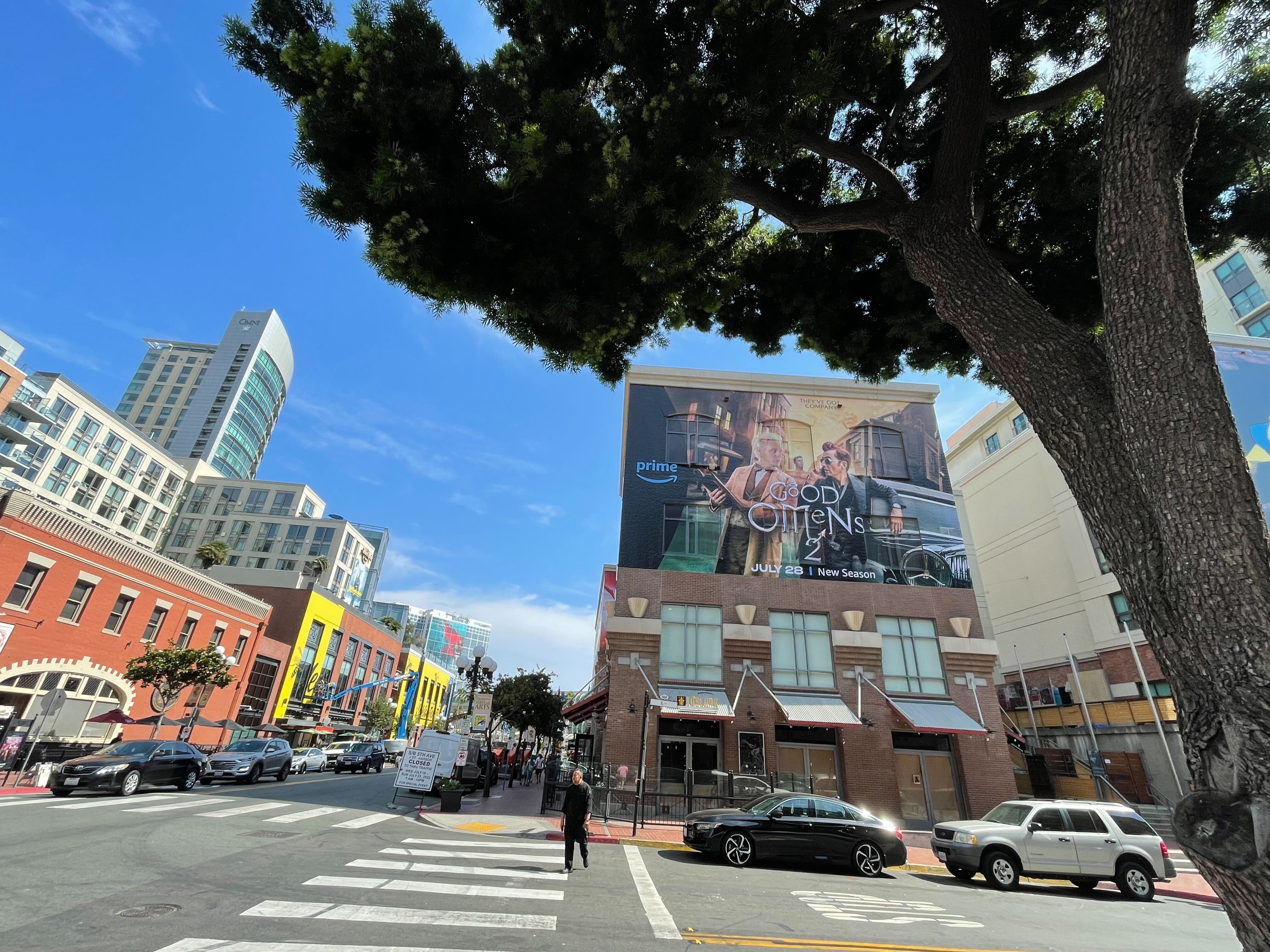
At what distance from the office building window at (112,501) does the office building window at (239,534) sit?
499 inches


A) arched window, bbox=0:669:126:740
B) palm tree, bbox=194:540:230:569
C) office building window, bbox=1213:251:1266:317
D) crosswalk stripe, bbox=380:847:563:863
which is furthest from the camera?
palm tree, bbox=194:540:230:569

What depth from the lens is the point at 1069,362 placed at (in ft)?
12.1

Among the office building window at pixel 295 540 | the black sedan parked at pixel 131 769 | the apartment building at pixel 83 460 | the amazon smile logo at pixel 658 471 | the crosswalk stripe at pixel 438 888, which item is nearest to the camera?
the crosswalk stripe at pixel 438 888

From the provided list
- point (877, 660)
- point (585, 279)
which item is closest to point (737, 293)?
point (585, 279)

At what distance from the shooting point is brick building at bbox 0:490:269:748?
24788 millimetres

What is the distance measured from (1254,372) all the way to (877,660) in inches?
1004

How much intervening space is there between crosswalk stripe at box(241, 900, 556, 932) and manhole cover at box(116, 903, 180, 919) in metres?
0.71

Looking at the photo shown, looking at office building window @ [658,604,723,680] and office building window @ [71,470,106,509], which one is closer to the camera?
office building window @ [658,604,723,680]

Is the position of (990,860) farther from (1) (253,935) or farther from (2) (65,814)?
(2) (65,814)

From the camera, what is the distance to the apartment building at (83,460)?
5431cm

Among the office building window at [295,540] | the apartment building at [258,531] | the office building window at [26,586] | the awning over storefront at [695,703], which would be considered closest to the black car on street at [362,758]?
the office building window at [26,586]

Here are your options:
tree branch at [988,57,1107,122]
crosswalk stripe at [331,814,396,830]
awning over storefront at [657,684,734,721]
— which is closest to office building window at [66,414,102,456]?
crosswalk stripe at [331,814,396,830]

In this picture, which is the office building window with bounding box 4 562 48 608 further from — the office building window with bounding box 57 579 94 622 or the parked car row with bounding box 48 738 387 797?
the parked car row with bounding box 48 738 387 797

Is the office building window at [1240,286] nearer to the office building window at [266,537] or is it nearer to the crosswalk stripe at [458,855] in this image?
the crosswalk stripe at [458,855]
